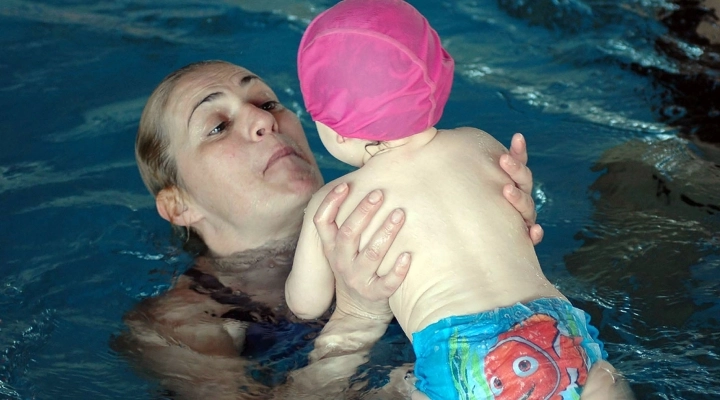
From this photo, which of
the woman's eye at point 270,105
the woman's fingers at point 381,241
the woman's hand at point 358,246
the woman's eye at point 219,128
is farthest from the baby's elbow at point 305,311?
the woman's eye at point 270,105

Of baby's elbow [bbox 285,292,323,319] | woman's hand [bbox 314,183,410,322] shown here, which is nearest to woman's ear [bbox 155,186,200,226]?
baby's elbow [bbox 285,292,323,319]

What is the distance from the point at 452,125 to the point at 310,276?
2.80 m

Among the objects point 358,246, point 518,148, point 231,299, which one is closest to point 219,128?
point 231,299

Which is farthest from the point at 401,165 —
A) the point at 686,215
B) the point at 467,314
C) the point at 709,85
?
the point at 709,85

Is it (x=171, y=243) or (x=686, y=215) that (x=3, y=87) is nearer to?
(x=171, y=243)

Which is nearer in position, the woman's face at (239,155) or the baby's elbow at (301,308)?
the baby's elbow at (301,308)

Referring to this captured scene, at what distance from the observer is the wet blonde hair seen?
3934 millimetres

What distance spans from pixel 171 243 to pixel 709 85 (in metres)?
3.69

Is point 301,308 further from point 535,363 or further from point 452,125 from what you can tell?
point 452,125

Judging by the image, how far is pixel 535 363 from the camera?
8.59 feet

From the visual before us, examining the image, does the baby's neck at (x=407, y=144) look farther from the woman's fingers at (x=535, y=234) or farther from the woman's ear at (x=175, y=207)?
the woman's ear at (x=175, y=207)

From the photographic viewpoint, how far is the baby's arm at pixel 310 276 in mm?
3170

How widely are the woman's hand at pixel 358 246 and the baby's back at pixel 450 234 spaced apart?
0.04 m

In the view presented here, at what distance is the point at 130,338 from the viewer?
377 centimetres
